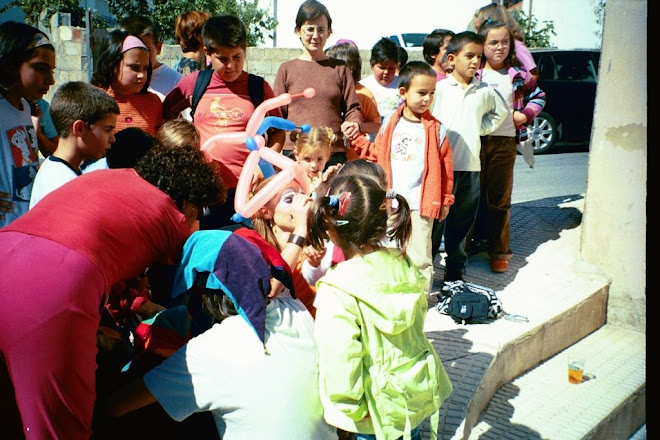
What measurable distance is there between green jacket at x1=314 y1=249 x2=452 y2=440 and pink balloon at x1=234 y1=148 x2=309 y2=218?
0.54 meters

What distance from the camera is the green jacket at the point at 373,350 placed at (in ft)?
7.39

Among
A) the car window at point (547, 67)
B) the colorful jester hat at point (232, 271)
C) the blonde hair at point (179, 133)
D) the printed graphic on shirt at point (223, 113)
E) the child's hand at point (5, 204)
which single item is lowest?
the colorful jester hat at point (232, 271)

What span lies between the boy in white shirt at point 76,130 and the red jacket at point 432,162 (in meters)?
1.92

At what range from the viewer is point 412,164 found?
4.17m

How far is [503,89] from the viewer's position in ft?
16.4

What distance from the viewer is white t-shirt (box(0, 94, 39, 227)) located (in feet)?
10.4

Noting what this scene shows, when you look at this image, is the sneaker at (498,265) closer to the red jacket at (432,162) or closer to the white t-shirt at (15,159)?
the red jacket at (432,162)

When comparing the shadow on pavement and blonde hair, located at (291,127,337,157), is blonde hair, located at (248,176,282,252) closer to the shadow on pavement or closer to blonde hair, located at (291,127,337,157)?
blonde hair, located at (291,127,337,157)

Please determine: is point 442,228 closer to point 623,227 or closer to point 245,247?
point 623,227

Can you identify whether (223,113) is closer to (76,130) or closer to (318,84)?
(318,84)

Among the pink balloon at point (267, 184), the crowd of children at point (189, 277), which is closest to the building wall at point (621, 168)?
the crowd of children at point (189, 277)

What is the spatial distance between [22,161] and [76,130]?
27.6 inches

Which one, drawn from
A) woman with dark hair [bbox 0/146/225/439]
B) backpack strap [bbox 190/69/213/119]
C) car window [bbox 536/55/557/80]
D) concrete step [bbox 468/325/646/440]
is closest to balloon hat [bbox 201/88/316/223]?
backpack strap [bbox 190/69/213/119]

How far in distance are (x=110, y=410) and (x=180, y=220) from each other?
0.67 meters
